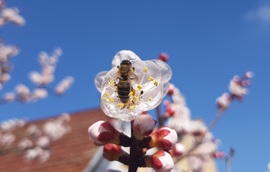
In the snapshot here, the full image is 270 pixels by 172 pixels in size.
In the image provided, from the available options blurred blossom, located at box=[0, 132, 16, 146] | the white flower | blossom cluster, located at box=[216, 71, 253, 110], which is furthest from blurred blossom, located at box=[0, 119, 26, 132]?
the white flower

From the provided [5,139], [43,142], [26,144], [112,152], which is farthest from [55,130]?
[112,152]

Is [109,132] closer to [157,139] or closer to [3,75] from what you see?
[157,139]

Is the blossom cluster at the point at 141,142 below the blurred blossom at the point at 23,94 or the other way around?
below

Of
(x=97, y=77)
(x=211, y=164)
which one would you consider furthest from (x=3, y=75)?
(x=211, y=164)

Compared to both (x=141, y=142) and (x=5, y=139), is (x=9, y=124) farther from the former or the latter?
(x=141, y=142)

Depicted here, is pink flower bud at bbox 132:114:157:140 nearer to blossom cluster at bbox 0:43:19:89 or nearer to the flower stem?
the flower stem

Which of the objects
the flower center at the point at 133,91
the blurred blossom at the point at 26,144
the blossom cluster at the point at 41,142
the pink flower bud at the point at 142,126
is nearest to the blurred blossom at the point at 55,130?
the blossom cluster at the point at 41,142

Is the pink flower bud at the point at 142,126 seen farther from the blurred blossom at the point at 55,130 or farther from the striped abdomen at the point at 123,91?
the blurred blossom at the point at 55,130
